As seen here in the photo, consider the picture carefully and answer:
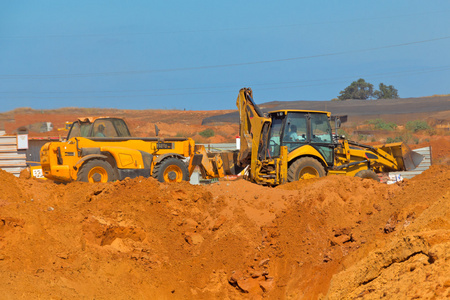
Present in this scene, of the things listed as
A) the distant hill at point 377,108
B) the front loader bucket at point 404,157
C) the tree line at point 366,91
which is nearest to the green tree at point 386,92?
the tree line at point 366,91

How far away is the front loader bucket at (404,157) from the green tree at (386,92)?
5705 centimetres

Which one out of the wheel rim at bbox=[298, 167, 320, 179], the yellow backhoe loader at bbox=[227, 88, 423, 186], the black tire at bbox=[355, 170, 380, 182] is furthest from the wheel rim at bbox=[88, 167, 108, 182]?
the black tire at bbox=[355, 170, 380, 182]

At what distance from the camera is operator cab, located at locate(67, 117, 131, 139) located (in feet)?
43.9

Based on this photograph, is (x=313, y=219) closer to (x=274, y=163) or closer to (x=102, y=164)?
(x=274, y=163)

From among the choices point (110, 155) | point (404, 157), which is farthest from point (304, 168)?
point (110, 155)

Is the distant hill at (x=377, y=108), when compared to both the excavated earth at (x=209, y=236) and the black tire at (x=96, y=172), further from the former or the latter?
the excavated earth at (x=209, y=236)

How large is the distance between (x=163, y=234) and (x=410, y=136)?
1088 inches

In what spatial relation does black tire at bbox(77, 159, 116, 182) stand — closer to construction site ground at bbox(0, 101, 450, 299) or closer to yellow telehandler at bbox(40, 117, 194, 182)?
yellow telehandler at bbox(40, 117, 194, 182)

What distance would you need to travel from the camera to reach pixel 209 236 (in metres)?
9.61

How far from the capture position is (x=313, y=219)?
8.96 metres

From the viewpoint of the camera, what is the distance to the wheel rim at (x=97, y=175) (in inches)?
479

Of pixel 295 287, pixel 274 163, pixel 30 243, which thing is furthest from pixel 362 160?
pixel 30 243

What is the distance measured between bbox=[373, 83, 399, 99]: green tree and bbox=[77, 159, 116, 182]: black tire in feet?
200

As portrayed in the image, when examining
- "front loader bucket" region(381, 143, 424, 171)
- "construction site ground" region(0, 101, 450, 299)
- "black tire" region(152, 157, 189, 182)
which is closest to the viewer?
"construction site ground" region(0, 101, 450, 299)
